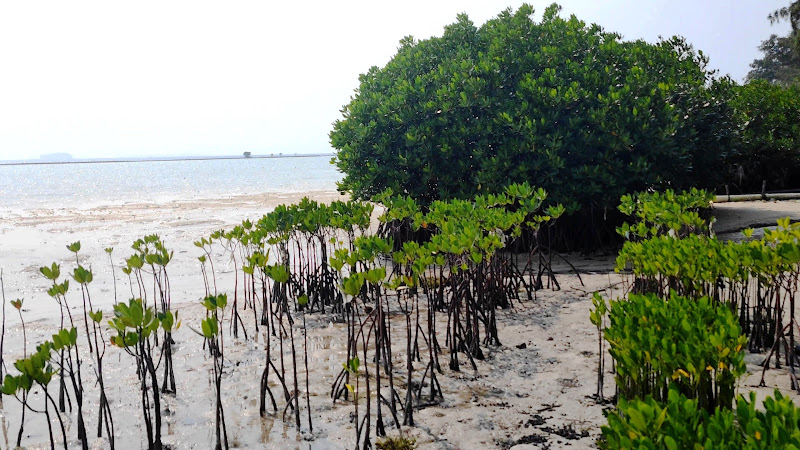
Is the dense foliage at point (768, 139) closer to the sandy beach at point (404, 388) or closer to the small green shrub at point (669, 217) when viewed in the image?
the sandy beach at point (404, 388)

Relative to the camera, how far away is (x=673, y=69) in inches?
439

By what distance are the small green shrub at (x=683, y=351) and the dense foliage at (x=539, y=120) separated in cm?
681

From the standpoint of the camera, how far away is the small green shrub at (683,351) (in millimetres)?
2445

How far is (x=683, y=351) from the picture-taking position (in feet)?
8.09

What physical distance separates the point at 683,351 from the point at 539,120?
7939 mm

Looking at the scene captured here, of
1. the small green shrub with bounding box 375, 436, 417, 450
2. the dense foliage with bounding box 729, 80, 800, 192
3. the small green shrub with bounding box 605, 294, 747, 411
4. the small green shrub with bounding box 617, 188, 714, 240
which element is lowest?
the small green shrub with bounding box 375, 436, 417, 450

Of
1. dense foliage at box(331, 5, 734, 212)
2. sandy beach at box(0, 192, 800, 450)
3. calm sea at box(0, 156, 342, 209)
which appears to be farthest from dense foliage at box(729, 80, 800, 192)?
calm sea at box(0, 156, 342, 209)

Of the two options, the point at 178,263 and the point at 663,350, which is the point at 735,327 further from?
the point at 178,263

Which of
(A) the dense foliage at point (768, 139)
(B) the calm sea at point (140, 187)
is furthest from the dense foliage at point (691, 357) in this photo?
(B) the calm sea at point (140, 187)

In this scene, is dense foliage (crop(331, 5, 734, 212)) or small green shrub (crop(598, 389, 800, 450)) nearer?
small green shrub (crop(598, 389, 800, 450))

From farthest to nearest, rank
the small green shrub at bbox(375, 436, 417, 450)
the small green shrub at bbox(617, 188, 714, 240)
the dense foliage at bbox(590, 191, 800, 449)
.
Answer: the small green shrub at bbox(617, 188, 714, 240) → the small green shrub at bbox(375, 436, 417, 450) → the dense foliage at bbox(590, 191, 800, 449)

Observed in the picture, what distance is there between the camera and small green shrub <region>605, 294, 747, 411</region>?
2.45 m

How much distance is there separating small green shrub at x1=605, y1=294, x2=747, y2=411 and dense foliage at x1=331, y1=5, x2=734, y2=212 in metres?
6.81

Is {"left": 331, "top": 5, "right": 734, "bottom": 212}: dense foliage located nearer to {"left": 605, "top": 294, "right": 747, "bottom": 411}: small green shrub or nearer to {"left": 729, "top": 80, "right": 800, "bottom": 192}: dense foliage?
{"left": 729, "top": 80, "right": 800, "bottom": 192}: dense foliage
